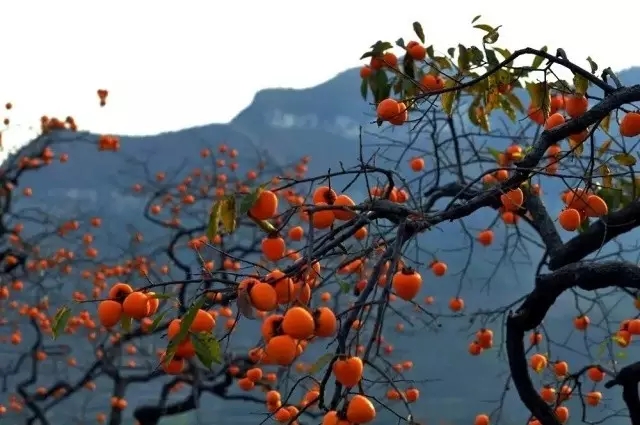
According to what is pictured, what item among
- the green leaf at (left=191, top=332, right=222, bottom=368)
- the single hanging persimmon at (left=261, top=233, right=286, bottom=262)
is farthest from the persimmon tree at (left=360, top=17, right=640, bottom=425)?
the green leaf at (left=191, top=332, right=222, bottom=368)

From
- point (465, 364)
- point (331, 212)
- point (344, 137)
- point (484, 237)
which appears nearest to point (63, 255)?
point (484, 237)

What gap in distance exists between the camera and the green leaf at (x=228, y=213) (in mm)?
1219

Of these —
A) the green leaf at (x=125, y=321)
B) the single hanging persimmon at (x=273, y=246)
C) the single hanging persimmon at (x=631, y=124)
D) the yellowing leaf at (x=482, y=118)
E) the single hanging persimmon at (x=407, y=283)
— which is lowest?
the green leaf at (x=125, y=321)

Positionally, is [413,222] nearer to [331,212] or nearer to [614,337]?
[331,212]

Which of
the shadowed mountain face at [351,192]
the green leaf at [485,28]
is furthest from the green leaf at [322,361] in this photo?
the shadowed mountain face at [351,192]

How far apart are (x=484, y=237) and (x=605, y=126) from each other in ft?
5.61

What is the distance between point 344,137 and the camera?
3803 cm

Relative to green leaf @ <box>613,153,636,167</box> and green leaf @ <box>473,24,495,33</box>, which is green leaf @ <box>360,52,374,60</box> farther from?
green leaf @ <box>613,153,636,167</box>

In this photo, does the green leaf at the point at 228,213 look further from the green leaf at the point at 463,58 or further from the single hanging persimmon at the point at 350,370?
the green leaf at the point at 463,58

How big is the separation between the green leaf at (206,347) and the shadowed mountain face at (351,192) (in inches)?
474

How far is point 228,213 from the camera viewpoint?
4.02 ft

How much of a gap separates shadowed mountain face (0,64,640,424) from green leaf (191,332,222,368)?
12.0 metres

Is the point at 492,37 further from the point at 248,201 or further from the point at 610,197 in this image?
the point at 248,201

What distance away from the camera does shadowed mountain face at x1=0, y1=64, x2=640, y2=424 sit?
2080cm
